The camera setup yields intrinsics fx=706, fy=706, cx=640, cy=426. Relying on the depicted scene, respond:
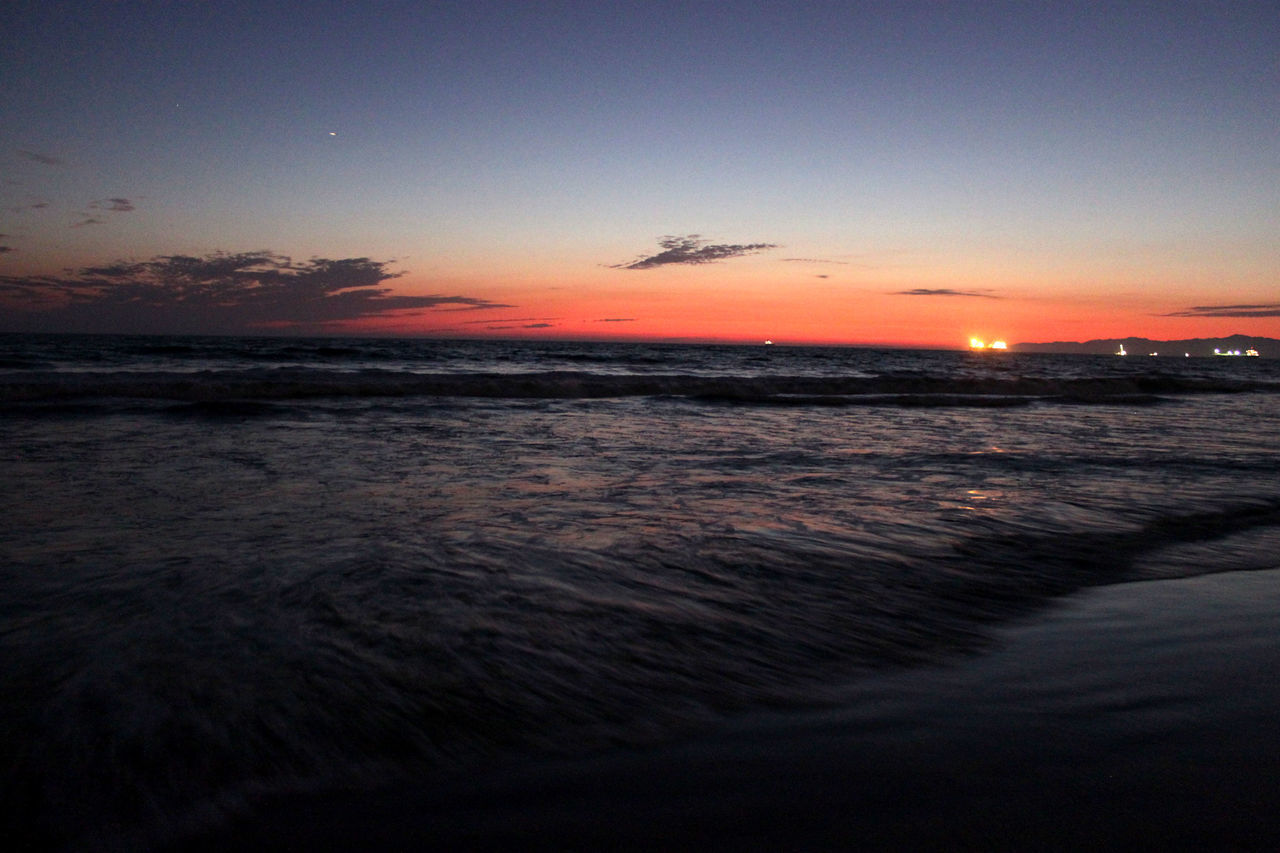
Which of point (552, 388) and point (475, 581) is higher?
point (552, 388)

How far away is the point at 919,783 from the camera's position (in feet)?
6.37

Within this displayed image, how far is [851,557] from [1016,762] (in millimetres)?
2144

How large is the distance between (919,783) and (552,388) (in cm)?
1771

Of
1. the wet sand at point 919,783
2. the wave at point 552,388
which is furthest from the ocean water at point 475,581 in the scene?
the wave at point 552,388

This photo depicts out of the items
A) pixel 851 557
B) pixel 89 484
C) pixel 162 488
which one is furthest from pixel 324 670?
pixel 89 484

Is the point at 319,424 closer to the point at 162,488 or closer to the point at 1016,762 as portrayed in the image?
the point at 162,488

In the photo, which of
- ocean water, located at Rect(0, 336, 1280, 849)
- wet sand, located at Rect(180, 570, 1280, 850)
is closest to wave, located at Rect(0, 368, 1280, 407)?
ocean water, located at Rect(0, 336, 1280, 849)

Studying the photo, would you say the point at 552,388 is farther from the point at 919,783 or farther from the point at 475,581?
the point at 919,783

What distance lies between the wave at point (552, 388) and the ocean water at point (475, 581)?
6651 mm

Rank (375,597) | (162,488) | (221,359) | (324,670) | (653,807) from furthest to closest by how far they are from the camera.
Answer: (221,359), (162,488), (375,597), (324,670), (653,807)

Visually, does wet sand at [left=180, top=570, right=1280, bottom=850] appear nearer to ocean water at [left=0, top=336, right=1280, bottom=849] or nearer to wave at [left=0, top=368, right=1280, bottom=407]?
ocean water at [left=0, top=336, right=1280, bottom=849]

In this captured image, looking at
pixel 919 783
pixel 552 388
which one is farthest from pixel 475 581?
pixel 552 388

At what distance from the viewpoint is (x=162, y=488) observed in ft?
18.5

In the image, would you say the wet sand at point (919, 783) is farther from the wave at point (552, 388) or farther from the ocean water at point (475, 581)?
the wave at point (552, 388)
